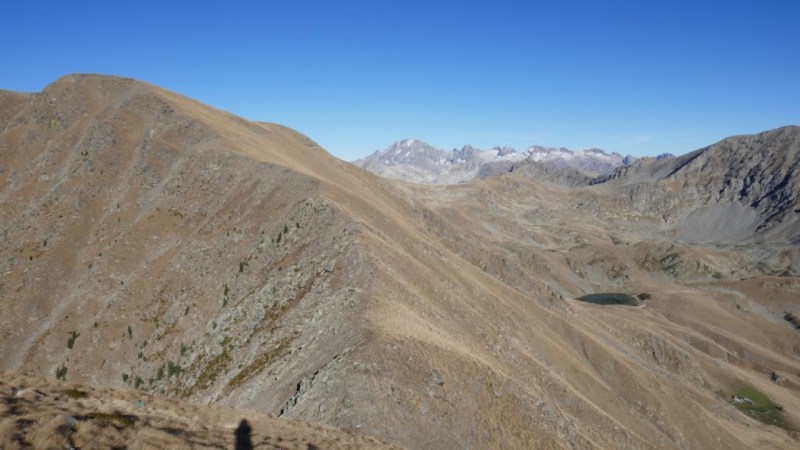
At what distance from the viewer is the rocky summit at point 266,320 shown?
27.8m

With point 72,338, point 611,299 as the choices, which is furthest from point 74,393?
point 611,299

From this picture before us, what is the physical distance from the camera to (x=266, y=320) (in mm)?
45062

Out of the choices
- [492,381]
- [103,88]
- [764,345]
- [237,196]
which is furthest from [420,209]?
[764,345]

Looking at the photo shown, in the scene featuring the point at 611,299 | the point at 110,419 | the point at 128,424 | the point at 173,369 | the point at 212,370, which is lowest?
the point at 611,299

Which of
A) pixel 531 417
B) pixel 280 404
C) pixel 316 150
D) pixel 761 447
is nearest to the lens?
pixel 280 404

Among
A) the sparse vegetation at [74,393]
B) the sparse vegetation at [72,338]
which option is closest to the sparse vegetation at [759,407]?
the sparse vegetation at [74,393]

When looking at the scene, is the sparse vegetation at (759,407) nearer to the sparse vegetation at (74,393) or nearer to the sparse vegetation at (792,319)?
the sparse vegetation at (792,319)

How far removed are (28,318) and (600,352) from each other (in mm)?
85652

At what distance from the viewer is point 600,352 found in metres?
74.2

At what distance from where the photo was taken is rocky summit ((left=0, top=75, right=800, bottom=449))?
2783 cm

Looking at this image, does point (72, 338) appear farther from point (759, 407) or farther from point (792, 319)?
point (792, 319)

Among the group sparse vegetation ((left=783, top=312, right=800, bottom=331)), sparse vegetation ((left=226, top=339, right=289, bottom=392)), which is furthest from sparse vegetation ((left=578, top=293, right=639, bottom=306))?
sparse vegetation ((left=226, top=339, right=289, bottom=392))

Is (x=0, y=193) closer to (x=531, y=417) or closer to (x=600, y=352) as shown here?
(x=531, y=417)

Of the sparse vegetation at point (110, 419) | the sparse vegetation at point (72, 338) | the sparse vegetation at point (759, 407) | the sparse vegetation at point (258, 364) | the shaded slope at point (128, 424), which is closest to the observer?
the shaded slope at point (128, 424)
